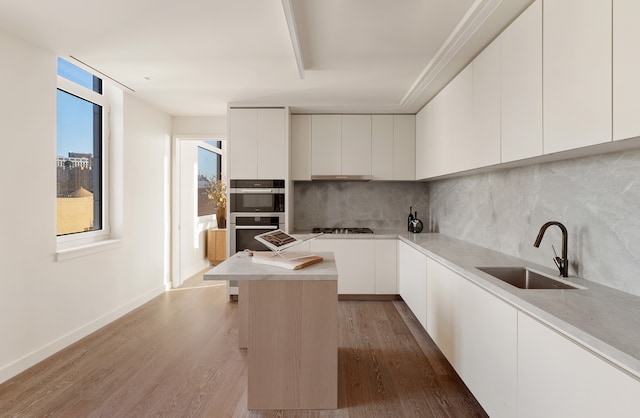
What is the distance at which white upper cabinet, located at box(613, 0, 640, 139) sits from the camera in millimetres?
1207

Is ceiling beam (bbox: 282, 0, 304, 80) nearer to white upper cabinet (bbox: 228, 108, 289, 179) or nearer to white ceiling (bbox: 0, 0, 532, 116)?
white ceiling (bbox: 0, 0, 532, 116)

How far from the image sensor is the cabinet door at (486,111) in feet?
7.34

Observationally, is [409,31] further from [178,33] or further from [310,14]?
[178,33]

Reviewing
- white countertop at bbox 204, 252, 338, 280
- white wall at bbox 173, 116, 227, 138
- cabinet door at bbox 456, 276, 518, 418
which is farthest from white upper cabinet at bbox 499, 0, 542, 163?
white wall at bbox 173, 116, 227, 138

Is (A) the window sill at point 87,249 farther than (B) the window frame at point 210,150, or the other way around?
(B) the window frame at point 210,150

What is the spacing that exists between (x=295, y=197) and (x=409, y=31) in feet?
9.19

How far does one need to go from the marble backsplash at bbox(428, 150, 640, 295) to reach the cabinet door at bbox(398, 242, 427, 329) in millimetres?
578

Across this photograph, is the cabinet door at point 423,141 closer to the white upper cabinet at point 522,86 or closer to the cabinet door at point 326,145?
the cabinet door at point 326,145

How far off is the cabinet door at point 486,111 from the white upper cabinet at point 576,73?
0.51 meters

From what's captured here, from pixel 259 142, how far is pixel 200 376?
8.85ft

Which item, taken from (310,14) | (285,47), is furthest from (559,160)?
(285,47)

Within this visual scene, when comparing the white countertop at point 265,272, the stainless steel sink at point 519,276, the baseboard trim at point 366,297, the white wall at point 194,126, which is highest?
the white wall at point 194,126

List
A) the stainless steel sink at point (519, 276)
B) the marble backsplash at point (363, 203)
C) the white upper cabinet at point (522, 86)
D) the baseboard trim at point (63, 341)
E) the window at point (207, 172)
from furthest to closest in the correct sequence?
the window at point (207, 172)
the marble backsplash at point (363, 203)
the baseboard trim at point (63, 341)
the stainless steel sink at point (519, 276)
the white upper cabinet at point (522, 86)

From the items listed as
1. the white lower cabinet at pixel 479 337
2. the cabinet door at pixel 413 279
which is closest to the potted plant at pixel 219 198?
the cabinet door at pixel 413 279
